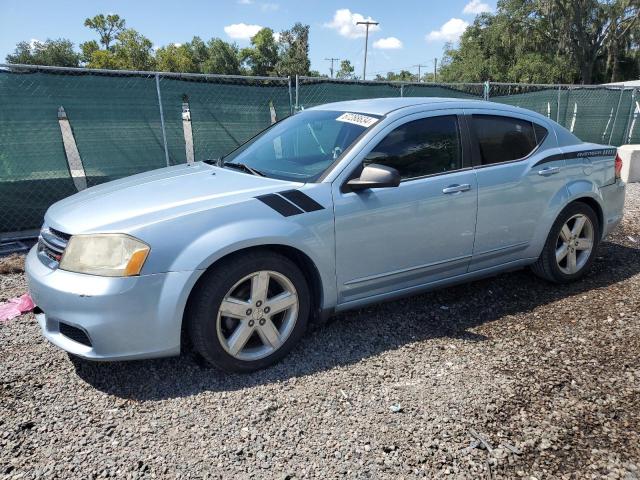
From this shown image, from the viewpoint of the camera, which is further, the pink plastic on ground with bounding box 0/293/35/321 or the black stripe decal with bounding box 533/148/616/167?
the black stripe decal with bounding box 533/148/616/167

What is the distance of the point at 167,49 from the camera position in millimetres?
71875

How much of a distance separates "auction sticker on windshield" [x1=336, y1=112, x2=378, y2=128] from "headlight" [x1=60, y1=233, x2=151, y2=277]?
170cm

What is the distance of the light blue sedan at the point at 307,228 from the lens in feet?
8.55

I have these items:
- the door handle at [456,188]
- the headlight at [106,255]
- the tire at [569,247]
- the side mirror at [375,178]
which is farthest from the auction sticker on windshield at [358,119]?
the tire at [569,247]

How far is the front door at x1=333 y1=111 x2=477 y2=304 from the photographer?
3.12m

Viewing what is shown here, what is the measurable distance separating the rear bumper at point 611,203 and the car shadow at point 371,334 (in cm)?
49

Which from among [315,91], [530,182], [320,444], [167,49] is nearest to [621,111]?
[315,91]

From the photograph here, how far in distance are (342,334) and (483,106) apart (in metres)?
2.11

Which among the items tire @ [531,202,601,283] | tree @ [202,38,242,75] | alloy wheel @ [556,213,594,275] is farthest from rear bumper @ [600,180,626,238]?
tree @ [202,38,242,75]

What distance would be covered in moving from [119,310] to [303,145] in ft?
5.84

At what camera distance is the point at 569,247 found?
4.28 m

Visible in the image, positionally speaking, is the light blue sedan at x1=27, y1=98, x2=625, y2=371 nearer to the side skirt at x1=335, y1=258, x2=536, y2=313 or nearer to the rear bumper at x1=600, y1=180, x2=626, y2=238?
the side skirt at x1=335, y1=258, x2=536, y2=313

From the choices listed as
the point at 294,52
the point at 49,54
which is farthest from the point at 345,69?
the point at 49,54

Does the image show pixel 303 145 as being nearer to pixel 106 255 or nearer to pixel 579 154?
pixel 106 255
